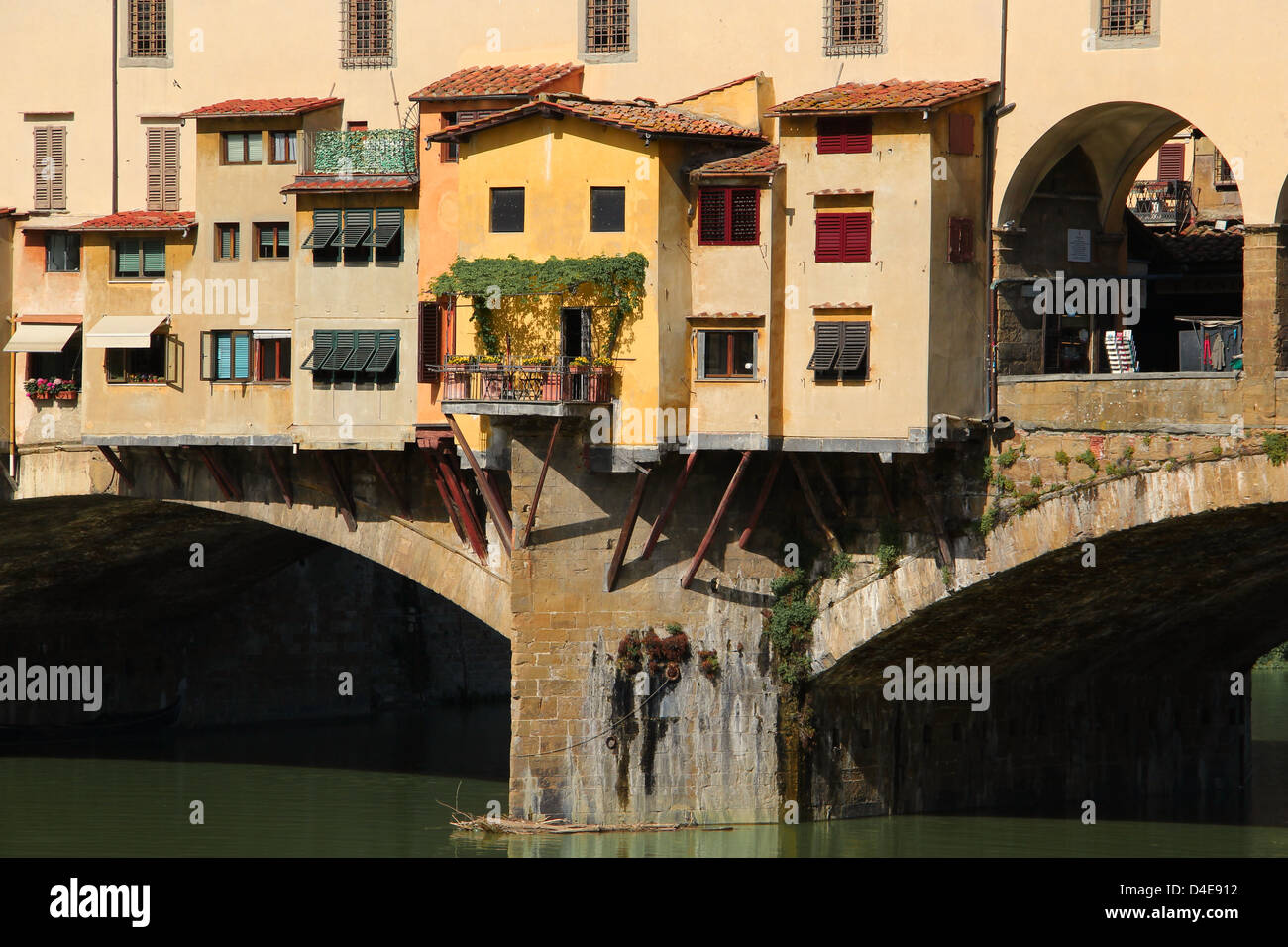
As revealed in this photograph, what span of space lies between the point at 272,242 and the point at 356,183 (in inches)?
116

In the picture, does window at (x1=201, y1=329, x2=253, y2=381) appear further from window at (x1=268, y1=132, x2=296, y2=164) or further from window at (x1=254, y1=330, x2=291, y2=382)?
window at (x1=268, y1=132, x2=296, y2=164)

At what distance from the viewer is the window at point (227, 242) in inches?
1965

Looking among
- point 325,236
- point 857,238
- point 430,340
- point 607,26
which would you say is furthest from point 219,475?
point 857,238

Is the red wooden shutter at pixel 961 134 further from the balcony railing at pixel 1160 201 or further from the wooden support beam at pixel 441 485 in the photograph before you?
the wooden support beam at pixel 441 485

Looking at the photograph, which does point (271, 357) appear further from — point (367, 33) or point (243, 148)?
point (367, 33)

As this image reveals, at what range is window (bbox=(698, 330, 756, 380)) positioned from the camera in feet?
144

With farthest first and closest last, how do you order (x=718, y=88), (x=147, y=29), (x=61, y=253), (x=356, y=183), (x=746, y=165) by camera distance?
(x=61, y=253) → (x=147, y=29) → (x=356, y=183) → (x=718, y=88) → (x=746, y=165)

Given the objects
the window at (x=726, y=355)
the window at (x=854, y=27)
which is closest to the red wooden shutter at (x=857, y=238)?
the window at (x=726, y=355)

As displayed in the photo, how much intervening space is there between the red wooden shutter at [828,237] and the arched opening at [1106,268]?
3.03 m

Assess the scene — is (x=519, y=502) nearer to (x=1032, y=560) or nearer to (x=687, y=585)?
(x=687, y=585)

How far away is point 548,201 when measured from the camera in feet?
144

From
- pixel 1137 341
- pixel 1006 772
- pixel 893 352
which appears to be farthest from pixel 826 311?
pixel 1006 772

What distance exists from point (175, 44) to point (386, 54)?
547cm

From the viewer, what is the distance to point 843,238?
1702 inches
